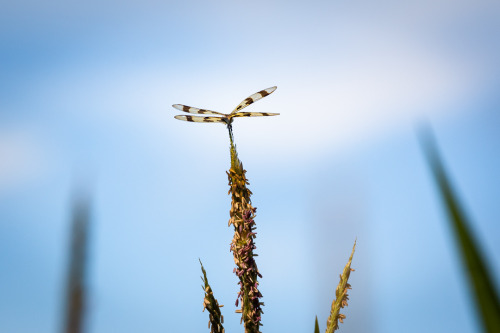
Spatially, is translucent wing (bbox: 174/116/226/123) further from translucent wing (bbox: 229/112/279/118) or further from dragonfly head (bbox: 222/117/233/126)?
translucent wing (bbox: 229/112/279/118)

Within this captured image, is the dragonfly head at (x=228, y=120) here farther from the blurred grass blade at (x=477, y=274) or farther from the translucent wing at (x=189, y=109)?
the blurred grass blade at (x=477, y=274)

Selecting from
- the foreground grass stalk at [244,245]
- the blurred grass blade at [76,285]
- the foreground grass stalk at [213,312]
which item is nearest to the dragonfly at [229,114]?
the foreground grass stalk at [244,245]

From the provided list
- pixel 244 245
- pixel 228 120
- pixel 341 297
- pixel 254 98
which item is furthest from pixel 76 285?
pixel 254 98

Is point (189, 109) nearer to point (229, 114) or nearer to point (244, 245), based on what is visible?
Answer: point (229, 114)

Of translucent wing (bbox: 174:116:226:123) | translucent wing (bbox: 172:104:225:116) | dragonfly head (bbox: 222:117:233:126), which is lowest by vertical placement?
dragonfly head (bbox: 222:117:233:126)

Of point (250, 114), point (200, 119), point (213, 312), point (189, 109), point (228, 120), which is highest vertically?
point (189, 109)

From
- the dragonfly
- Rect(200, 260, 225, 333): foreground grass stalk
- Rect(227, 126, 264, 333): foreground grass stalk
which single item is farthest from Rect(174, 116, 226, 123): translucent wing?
Rect(200, 260, 225, 333): foreground grass stalk

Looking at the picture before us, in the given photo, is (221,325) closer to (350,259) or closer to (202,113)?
(350,259)

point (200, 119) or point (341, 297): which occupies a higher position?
point (200, 119)

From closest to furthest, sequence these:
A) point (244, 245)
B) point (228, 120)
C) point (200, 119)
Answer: point (244, 245) < point (228, 120) < point (200, 119)

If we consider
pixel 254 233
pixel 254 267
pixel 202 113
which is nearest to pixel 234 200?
pixel 254 233
